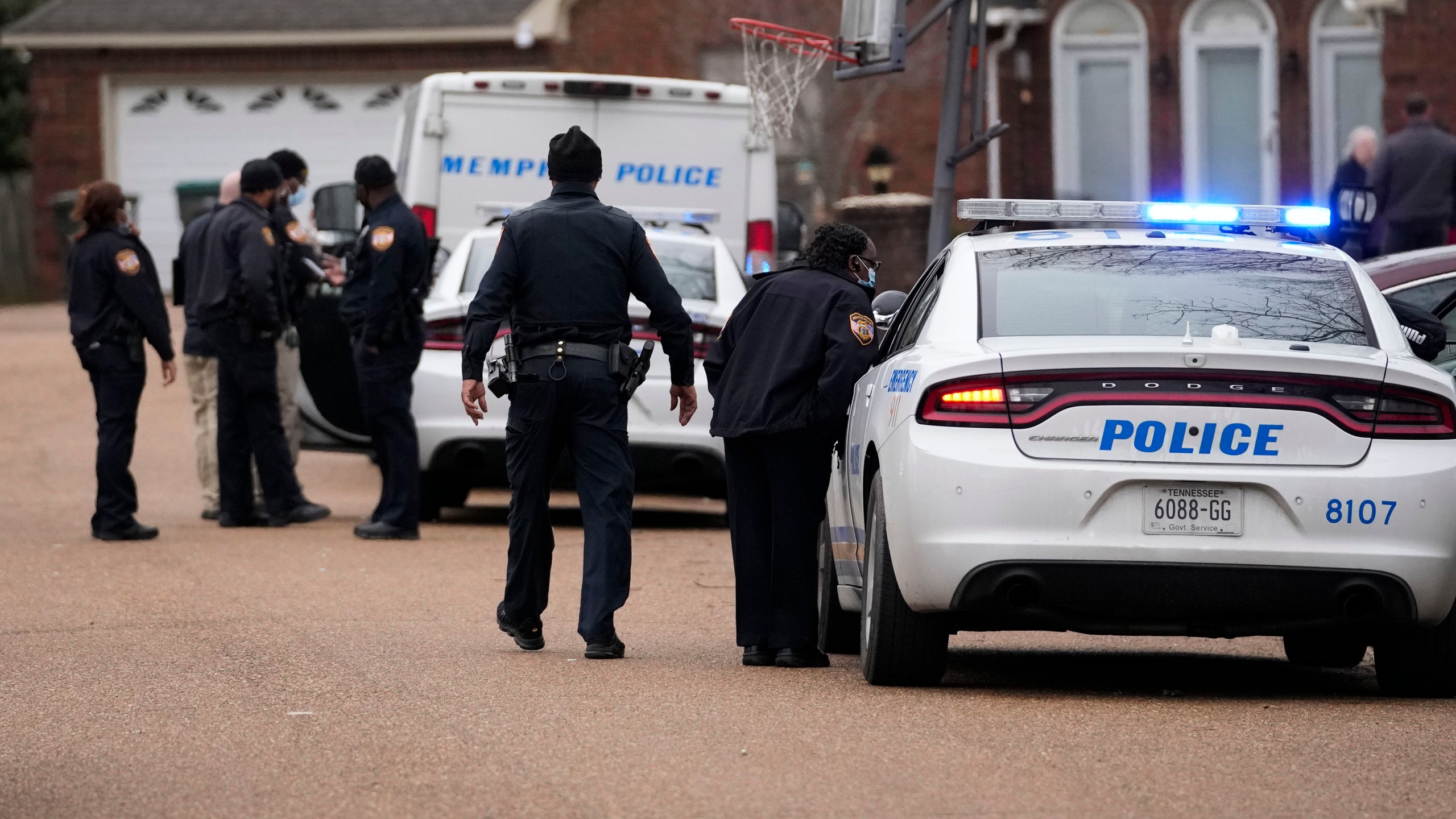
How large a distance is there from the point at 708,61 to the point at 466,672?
75.5 feet

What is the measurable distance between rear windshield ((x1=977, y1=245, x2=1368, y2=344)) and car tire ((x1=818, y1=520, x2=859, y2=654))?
1.42 m

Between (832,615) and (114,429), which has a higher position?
(114,429)

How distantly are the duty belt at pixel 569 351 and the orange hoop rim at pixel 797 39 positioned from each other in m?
6.51

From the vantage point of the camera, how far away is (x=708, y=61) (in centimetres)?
3003

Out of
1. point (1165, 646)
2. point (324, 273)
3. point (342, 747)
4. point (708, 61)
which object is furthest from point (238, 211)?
point (708, 61)

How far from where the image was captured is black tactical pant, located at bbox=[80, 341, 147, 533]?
1209cm

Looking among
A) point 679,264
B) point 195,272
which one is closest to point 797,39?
point 679,264

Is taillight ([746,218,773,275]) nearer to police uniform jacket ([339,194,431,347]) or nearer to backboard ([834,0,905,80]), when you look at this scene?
backboard ([834,0,905,80])

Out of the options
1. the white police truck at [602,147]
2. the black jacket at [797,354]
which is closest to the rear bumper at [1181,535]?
the black jacket at [797,354]

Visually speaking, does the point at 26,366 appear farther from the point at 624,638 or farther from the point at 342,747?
the point at 342,747

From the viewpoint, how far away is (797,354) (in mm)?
7875

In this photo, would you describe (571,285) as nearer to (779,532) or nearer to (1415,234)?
(779,532)

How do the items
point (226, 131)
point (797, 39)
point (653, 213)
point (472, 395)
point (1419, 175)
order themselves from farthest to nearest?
point (226, 131) < point (1419, 175) < point (797, 39) < point (653, 213) < point (472, 395)

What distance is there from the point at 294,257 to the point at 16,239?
23209mm
